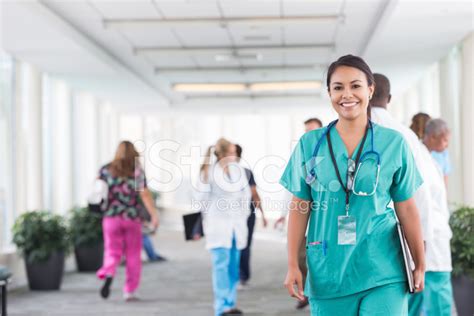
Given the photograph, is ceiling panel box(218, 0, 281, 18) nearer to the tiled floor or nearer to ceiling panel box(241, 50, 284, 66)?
ceiling panel box(241, 50, 284, 66)

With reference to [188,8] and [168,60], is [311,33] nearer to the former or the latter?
[188,8]

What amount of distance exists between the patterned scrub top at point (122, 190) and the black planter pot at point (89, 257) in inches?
115

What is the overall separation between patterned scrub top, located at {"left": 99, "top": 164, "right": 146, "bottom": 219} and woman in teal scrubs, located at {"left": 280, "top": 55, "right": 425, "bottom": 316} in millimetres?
4484

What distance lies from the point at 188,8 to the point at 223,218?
286 centimetres

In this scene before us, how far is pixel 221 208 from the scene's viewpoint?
5977 mm

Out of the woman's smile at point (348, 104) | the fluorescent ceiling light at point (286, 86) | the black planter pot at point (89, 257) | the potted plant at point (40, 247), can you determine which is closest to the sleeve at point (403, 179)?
the woman's smile at point (348, 104)

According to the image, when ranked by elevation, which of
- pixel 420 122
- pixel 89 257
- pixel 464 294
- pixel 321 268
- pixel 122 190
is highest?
pixel 420 122

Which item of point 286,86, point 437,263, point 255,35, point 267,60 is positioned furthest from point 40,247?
point 286,86

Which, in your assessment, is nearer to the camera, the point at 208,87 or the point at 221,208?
the point at 221,208

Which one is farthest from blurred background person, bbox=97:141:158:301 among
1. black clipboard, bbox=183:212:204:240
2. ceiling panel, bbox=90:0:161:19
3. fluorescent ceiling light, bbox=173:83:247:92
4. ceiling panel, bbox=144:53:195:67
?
fluorescent ceiling light, bbox=173:83:247:92

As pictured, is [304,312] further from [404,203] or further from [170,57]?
[170,57]

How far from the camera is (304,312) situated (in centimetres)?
624

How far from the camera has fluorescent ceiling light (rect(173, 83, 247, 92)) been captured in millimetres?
14344

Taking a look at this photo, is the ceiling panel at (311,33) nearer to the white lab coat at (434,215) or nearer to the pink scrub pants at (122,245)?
the pink scrub pants at (122,245)
